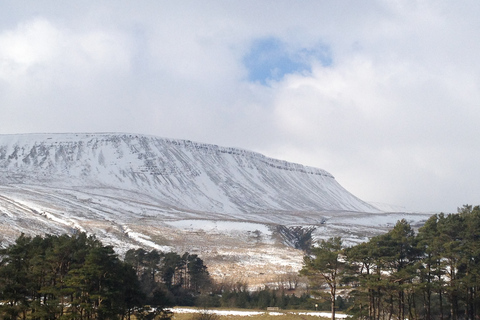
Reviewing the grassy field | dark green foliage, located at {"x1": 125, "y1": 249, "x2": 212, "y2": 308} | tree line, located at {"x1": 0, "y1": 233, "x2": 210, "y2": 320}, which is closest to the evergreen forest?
tree line, located at {"x1": 0, "y1": 233, "x2": 210, "y2": 320}

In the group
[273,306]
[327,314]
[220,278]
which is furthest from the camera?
[220,278]

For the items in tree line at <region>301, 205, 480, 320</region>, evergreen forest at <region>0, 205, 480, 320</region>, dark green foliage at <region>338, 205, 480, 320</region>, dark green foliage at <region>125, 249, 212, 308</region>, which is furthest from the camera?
dark green foliage at <region>125, 249, 212, 308</region>

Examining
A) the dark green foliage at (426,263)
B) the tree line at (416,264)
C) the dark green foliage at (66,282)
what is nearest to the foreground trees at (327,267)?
the tree line at (416,264)

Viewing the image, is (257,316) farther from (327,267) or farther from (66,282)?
(66,282)

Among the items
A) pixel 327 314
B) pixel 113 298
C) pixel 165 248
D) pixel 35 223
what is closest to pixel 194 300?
pixel 327 314

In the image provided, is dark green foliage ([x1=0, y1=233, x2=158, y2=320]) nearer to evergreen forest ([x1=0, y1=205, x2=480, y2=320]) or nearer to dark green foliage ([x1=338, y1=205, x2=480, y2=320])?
evergreen forest ([x1=0, y1=205, x2=480, y2=320])

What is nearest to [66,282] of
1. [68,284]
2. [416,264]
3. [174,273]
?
[68,284]

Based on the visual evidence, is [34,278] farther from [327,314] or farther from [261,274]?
[261,274]

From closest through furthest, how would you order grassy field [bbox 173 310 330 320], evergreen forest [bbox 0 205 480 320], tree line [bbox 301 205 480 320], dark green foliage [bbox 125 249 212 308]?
1. evergreen forest [bbox 0 205 480 320]
2. tree line [bbox 301 205 480 320]
3. grassy field [bbox 173 310 330 320]
4. dark green foliage [bbox 125 249 212 308]

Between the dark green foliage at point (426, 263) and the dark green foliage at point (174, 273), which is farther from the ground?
the dark green foliage at point (426, 263)

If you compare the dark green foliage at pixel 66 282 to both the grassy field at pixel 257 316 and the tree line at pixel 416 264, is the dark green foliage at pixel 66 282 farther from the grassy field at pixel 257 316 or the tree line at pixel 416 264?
the tree line at pixel 416 264

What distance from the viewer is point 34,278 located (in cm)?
3781

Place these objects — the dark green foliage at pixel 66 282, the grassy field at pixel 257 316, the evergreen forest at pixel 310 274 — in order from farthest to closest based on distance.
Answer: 1. the grassy field at pixel 257 316
2. the evergreen forest at pixel 310 274
3. the dark green foliage at pixel 66 282

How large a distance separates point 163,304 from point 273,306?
21054 mm
